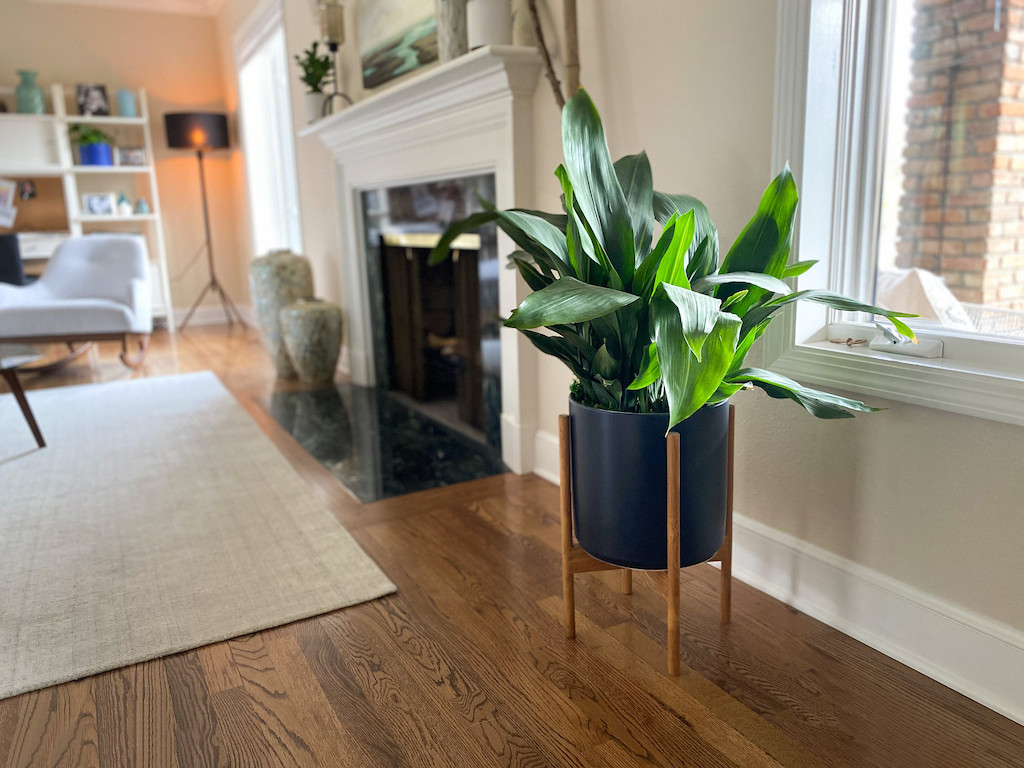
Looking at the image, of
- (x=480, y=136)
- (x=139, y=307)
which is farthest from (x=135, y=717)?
(x=139, y=307)

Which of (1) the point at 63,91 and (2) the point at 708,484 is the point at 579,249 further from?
(1) the point at 63,91

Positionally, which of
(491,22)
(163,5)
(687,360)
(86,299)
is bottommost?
(86,299)

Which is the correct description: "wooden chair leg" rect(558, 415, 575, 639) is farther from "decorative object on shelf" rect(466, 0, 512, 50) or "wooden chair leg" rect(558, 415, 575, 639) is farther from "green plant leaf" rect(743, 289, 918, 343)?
"decorative object on shelf" rect(466, 0, 512, 50)

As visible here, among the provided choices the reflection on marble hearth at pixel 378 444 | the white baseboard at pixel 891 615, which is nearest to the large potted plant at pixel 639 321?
the white baseboard at pixel 891 615

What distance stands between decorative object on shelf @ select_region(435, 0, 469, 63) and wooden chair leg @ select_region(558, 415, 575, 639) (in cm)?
149

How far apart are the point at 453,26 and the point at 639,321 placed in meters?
1.55

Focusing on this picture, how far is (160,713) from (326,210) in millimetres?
3244

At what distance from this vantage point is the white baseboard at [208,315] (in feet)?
21.1

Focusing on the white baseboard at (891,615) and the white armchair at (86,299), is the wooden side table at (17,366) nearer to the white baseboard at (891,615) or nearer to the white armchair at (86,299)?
the white armchair at (86,299)

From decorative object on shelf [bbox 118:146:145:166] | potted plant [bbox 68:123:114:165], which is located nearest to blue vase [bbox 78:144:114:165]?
potted plant [bbox 68:123:114:165]

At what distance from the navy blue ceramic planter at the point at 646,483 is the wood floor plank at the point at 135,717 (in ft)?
2.63

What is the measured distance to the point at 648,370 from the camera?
1.30 meters

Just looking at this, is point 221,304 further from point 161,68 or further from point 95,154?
point 161,68

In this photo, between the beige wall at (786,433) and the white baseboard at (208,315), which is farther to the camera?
the white baseboard at (208,315)
